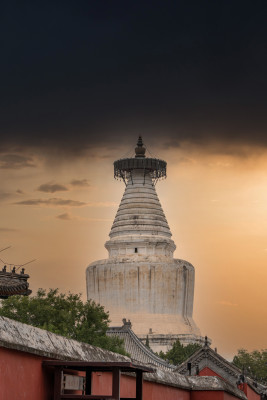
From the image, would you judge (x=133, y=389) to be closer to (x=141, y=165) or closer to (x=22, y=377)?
(x=22, y=377)

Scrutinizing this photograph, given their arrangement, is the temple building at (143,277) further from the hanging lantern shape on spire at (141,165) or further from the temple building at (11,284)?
the temple building at (11,284)

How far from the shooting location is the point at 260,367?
70125mm

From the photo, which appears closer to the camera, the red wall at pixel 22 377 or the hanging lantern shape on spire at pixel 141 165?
the red wall at pixel 22 377

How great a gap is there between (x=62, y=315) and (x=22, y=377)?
38482 millimetres

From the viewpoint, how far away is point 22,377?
8.09 m

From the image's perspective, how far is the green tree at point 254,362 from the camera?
68500 millimetres

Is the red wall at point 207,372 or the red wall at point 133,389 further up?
the red wall at point 207,372

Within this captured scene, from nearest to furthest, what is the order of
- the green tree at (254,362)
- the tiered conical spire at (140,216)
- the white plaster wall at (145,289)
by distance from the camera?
the green tree at (254,362)
the white plaster wall at (145,289)
the tiered conical spire at (140,216)

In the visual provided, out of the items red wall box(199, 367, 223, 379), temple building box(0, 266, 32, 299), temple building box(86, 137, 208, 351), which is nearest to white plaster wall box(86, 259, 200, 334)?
temple building box(86, 137, 208, 351)

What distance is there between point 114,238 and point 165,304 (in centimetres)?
863

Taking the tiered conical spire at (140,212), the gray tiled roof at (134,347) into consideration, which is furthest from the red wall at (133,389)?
the tiered conical spire at (140,212)

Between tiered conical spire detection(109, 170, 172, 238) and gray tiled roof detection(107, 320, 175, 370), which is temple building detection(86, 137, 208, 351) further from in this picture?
gray tiled roof detection(107, 320, 175, 370)

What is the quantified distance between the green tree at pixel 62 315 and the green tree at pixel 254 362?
72.7 ft

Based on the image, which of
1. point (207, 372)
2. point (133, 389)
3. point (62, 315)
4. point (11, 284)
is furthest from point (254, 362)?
point (133, 389)
